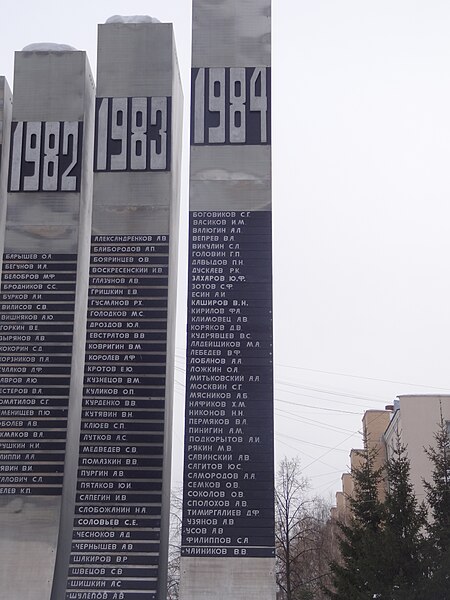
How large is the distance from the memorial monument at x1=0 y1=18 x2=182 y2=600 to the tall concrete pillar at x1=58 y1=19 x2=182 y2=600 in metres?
0.03

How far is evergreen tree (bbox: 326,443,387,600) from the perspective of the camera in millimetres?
22344

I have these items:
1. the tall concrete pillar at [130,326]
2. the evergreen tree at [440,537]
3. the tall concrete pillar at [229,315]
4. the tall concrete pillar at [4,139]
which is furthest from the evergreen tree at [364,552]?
the tall concrete pillar at [4,139]

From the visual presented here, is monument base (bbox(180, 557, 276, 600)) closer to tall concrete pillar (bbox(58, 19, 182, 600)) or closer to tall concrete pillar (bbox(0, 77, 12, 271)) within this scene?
tall concrete pillar (bbox(58, 19, 182, 600))

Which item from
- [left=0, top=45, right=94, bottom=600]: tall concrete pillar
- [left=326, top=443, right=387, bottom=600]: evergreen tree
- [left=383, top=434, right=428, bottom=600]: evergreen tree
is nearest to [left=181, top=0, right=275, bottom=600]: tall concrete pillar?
[left=0, top=45, right=94, bottom=600]: tall concrete pillar

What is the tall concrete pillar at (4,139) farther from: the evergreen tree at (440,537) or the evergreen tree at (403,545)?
the evergreen tree at (440,537)

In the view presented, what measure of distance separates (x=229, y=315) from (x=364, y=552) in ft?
25.2

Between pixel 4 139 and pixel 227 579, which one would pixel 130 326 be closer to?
pixel 227 579

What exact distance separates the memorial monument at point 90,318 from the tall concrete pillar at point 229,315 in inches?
42.1

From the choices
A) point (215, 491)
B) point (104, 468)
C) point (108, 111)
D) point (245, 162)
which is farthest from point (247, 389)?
point (108, 111)

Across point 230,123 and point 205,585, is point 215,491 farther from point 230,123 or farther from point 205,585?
point 230,123

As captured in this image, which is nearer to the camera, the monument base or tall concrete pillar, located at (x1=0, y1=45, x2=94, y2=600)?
the monument base

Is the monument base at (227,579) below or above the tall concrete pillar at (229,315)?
below

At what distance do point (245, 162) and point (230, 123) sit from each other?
954mm

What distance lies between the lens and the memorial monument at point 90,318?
1961cm
